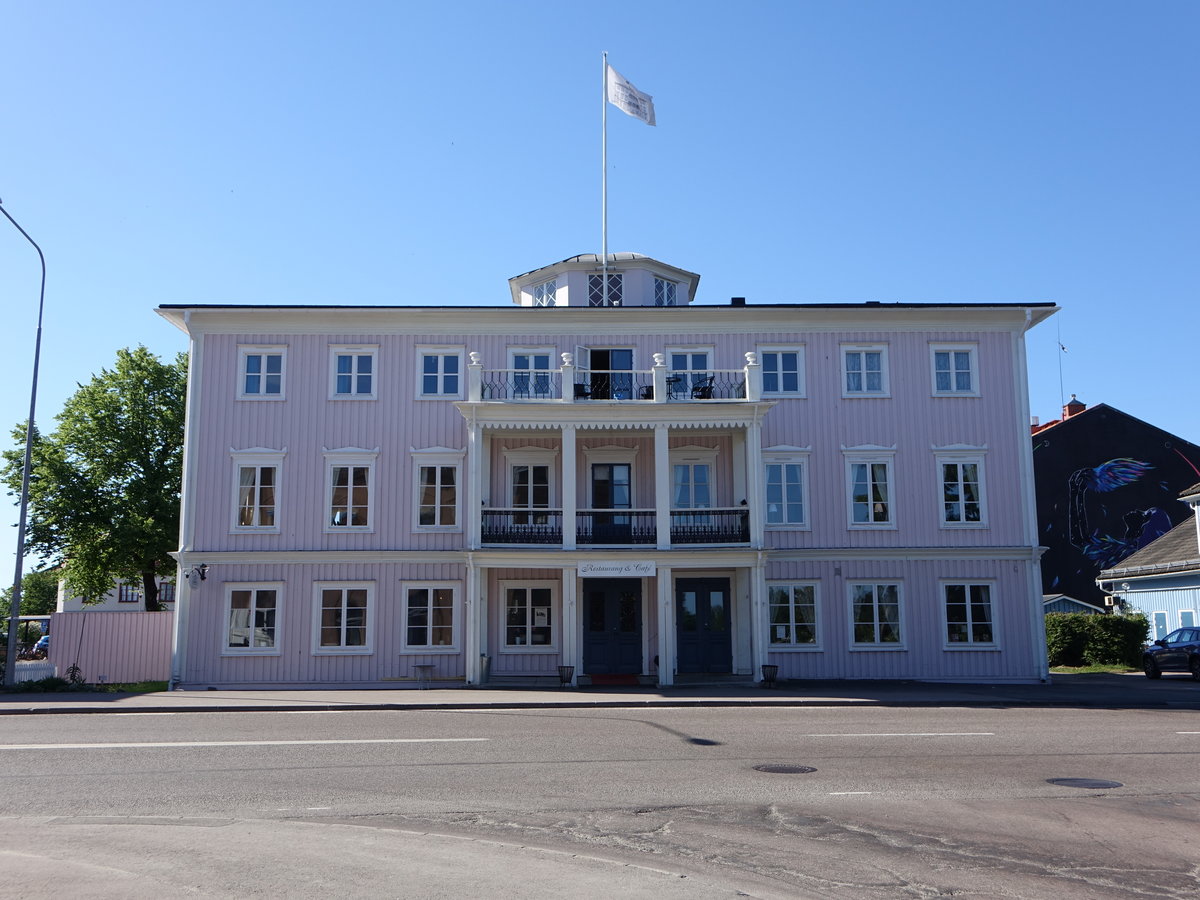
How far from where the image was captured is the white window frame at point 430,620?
25.0m

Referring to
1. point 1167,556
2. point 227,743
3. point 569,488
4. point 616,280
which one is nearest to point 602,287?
point 616,280

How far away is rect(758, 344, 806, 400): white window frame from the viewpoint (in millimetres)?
26297

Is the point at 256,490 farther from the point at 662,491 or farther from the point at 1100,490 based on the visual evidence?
the point at 1100,490

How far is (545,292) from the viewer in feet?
99.9

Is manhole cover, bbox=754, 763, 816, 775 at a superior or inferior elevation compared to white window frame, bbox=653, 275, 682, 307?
inferior

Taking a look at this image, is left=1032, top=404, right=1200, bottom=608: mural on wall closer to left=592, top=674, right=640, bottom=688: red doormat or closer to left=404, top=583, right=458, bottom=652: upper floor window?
left=592, top=674, right=640, bottom=688: red doormat

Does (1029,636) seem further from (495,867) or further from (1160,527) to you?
(495,867)

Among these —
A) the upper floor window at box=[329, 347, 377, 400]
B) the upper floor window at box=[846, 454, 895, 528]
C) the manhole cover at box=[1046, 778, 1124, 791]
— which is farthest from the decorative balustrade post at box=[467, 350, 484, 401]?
the manhole cover at box=[1046, 778, 1124, 791]

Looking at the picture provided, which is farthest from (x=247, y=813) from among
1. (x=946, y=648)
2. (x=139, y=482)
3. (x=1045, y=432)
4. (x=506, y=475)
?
(x=1045, y=432)

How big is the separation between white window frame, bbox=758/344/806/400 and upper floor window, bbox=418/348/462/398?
7.85 meters

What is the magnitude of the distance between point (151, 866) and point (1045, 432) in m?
39.8

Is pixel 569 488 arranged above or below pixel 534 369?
below

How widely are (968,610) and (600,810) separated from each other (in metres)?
18.9

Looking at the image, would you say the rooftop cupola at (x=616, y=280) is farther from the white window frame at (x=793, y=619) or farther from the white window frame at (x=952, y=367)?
the white window frame at (x=793, y=619)
